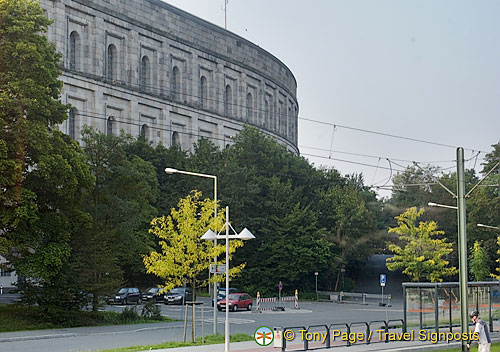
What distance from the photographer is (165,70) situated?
80.4m

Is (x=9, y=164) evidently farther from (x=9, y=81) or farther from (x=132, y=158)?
(x=132, y=158)

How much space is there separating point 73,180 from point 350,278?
51836 millimetres

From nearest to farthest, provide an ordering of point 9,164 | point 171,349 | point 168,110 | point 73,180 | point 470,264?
point 171,349 < point 9,164 < point 73,180 < point 470,264 < point 168,110

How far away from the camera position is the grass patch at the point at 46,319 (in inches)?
1448

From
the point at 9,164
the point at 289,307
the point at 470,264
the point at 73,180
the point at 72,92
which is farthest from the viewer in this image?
the point at 470,264

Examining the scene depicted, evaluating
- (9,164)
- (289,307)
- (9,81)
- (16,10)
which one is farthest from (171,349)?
(289,307)

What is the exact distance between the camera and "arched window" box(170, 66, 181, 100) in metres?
82.2

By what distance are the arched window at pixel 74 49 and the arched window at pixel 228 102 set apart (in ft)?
83.3

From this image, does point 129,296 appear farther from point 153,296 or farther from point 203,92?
point 203,92

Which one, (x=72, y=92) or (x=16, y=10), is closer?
(x=16, y=10)

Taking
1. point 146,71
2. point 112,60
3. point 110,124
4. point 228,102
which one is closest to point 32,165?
point 110,124

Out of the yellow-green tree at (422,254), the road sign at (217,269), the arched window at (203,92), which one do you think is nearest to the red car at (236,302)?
the yellow-green tree at (422,254)

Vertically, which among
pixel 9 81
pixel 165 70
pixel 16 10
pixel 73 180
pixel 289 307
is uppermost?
pixel 165 70

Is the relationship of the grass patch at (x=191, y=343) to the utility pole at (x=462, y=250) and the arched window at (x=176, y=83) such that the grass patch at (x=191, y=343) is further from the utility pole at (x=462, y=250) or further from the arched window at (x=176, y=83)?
the arched window at (x=176, y=83)
